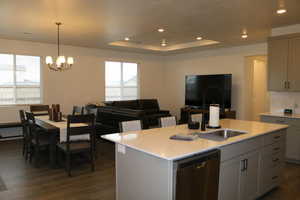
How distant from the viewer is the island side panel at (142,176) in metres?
2.08

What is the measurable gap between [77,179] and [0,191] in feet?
3.47

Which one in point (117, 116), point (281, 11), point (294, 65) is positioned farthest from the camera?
point (117, 116)

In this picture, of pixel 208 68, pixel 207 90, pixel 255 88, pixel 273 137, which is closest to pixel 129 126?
pixel 273 137

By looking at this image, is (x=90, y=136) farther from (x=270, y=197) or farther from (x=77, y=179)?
(x=270, y=197)

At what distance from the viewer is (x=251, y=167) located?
2.88 m

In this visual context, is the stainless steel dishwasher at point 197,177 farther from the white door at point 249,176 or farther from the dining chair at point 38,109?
the dining chair at point 38,109

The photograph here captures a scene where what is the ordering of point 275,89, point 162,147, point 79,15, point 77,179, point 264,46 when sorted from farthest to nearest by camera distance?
point 264,46, point 275,89, point 79,15, point 77,179, point 162,147

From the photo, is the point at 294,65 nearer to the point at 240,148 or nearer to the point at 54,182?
the point at 240,148

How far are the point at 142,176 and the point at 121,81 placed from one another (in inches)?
260

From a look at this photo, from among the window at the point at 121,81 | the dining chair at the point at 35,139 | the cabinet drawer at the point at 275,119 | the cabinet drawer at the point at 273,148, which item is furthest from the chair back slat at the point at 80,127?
the window at the point at 121,81

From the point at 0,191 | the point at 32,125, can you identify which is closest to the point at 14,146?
the point at 32,125

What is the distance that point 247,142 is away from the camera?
279 centimetres

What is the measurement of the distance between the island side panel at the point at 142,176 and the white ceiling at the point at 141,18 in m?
2.22

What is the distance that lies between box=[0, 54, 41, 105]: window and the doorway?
6.28m
